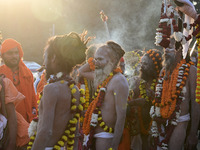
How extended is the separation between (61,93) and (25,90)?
2595 millimetres

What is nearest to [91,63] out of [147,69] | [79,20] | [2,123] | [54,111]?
[147,69]

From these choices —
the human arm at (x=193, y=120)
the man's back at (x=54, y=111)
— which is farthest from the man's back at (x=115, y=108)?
the human arm at (x=193, y=120)

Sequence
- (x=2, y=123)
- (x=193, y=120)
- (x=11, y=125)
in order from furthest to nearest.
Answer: (x=193, y=120) < (x=11, y=125) < (x=2, y=123)

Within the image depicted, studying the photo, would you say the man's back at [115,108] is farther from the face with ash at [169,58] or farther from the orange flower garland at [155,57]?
the orange flower garland at [155,57]

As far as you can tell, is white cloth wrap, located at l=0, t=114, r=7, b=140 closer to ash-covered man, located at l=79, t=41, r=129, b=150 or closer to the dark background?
ash-covered man, located at l=79, t=41, r=129, b=150

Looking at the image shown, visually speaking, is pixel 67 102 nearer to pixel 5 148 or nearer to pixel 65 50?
pixel 65 50

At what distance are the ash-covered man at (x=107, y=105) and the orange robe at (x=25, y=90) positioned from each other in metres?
1.60

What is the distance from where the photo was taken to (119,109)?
368 cm

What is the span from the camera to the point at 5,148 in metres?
3.59

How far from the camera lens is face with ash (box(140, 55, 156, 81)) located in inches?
212

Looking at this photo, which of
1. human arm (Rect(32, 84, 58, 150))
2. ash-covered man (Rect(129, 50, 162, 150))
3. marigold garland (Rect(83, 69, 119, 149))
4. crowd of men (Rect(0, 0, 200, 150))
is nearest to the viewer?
human arm (Rect(32, 84, 58, 150))

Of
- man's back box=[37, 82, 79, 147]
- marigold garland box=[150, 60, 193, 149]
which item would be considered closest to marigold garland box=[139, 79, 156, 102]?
marigold garland box=[150, 60, 193, 149]

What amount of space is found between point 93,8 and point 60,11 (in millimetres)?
3969

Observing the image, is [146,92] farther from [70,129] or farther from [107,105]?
[70,129]
